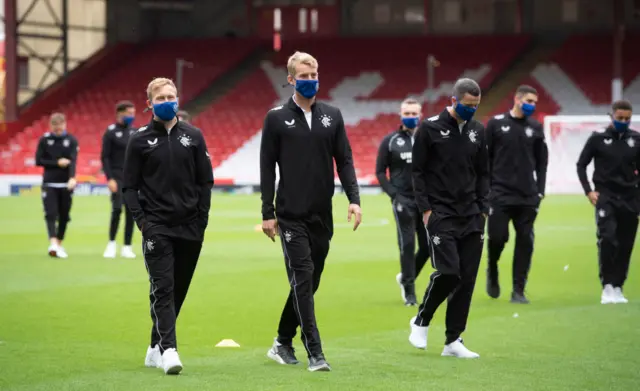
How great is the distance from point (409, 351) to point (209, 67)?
44.7m

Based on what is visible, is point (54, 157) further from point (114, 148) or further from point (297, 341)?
point (297, 341)

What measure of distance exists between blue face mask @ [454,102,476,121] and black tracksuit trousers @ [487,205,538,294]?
12.6 feet

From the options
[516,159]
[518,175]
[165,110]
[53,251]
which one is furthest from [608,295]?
[53,251]

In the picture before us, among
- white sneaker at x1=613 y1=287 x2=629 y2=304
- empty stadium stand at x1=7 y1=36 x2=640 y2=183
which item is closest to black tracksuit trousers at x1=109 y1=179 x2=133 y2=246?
white sneaker at x1=613 y1=287 x2=629 y2=304

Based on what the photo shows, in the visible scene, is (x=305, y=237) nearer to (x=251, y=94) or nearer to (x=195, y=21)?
(x=251, y=94)

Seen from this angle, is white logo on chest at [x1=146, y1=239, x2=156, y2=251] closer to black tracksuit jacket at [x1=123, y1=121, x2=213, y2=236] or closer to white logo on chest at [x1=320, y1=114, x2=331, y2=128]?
black tracksuit jacket at [x1=123, y1=121, x2=213, y2=236]

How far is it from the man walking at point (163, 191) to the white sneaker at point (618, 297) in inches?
233

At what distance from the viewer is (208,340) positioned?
388 inches

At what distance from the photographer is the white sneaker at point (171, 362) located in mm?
7805

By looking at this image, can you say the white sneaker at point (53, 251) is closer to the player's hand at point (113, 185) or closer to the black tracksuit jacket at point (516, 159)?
the player's hand at point (113, 185)

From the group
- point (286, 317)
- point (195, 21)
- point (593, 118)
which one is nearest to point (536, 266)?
point (286, 317)

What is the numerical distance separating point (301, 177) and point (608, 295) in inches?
222

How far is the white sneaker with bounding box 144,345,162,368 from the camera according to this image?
324 inches

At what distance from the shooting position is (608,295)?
40.8 feet
